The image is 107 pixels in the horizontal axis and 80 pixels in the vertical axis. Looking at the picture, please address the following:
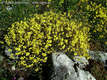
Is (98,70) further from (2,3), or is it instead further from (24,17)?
(2,3)

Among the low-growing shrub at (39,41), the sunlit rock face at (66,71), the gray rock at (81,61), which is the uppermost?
the low-growing shrub at (39,41)

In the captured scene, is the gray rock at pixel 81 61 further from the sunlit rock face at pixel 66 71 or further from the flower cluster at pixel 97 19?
the flower cluster at pixel 97 19

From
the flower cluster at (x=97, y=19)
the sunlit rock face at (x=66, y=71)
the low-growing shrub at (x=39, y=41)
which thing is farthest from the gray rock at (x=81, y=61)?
the flower cluster at (x=97, y=19)

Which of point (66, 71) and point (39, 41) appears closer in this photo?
point (66, 71)

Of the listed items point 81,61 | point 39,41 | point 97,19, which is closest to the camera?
point 39,41

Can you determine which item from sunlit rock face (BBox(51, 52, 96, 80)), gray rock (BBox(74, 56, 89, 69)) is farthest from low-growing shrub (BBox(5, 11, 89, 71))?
sunlit rock face (BBox(51, 52, 96, 80))

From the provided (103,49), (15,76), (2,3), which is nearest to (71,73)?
(15,76)

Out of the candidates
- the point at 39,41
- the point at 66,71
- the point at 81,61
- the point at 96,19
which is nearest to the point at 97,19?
the point at 96,19

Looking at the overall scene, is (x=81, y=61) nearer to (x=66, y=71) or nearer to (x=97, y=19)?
(x=66, y=71)
